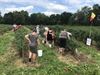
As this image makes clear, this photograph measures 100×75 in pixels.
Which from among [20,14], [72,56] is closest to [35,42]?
[72,56]

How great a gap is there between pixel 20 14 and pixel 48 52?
85.9 metres

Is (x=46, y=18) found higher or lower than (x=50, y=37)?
lower

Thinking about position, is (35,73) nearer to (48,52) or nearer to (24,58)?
(24,58)

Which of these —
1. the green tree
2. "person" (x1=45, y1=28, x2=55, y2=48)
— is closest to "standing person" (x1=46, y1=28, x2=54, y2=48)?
"person" (x1=45, y1=28, x2=55, y2=48)

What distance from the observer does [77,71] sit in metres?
15.8

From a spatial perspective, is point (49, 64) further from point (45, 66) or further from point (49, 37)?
point (49, 37)

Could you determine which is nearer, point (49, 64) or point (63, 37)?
point (49, 64)

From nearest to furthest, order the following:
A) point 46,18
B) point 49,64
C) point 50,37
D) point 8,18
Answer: point 49,64
point 50,37
point 8,18
point 46,18

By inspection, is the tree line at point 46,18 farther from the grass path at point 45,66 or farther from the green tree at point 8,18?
the grass path at point 45,66

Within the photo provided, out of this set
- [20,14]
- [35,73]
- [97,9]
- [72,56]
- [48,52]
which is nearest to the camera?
[35,73]

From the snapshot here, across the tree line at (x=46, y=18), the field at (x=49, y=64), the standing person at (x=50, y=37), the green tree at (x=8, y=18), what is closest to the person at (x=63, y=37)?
the field at (x=49, y=64)

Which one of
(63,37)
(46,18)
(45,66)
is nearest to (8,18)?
Result: (46,18)

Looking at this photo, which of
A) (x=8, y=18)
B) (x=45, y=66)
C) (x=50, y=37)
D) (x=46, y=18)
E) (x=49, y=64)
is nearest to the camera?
(x=45, y=66)

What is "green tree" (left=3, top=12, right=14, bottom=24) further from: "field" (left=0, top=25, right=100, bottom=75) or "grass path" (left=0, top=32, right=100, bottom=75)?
"grass path" (left=0, top=32, right=100, bottom=75)
